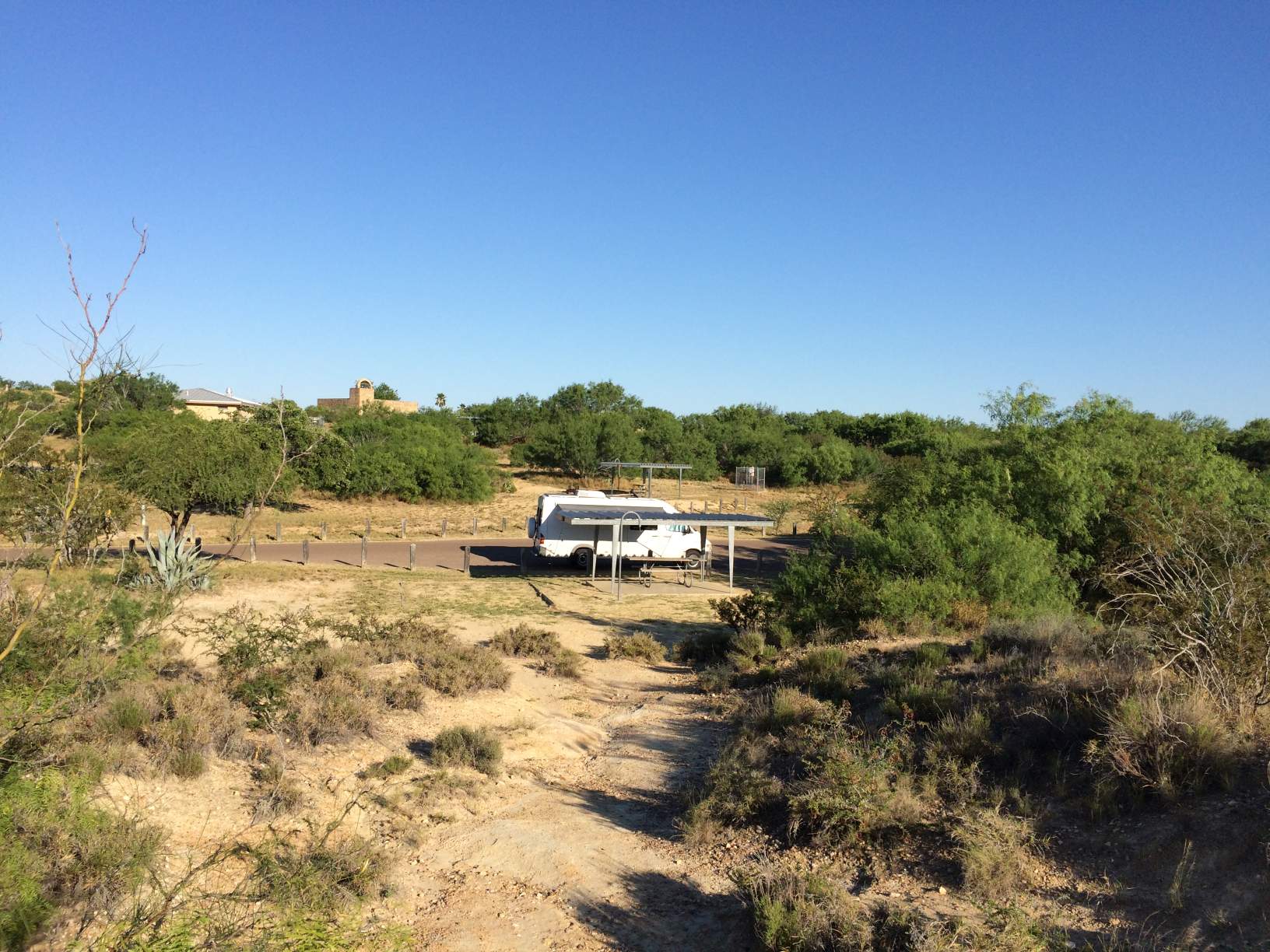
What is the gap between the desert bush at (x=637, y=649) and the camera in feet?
47.6

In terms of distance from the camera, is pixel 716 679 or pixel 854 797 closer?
pixel 854 797

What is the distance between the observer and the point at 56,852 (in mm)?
5512

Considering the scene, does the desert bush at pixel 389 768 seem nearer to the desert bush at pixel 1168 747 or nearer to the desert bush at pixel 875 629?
the desert bush at pixel 1168 747

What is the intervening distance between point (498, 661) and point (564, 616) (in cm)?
604

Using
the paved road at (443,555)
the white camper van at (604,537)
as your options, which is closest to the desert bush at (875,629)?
the white camper van at (604,537)

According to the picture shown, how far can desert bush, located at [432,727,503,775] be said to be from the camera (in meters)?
8.74

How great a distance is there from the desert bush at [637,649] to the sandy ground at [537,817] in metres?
1.09

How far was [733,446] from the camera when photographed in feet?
214

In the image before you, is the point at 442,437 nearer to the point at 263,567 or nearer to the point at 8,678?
the point at 263,567

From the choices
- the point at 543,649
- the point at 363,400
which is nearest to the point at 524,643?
the point at 543,649

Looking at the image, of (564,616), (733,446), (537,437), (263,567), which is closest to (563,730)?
(564,616)

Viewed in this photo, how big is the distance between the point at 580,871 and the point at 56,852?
365 cm

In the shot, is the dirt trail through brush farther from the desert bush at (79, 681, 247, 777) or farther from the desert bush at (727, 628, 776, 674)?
the desert bush at (727, 628, 776, 674)

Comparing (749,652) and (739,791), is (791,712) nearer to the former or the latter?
(739,791)
